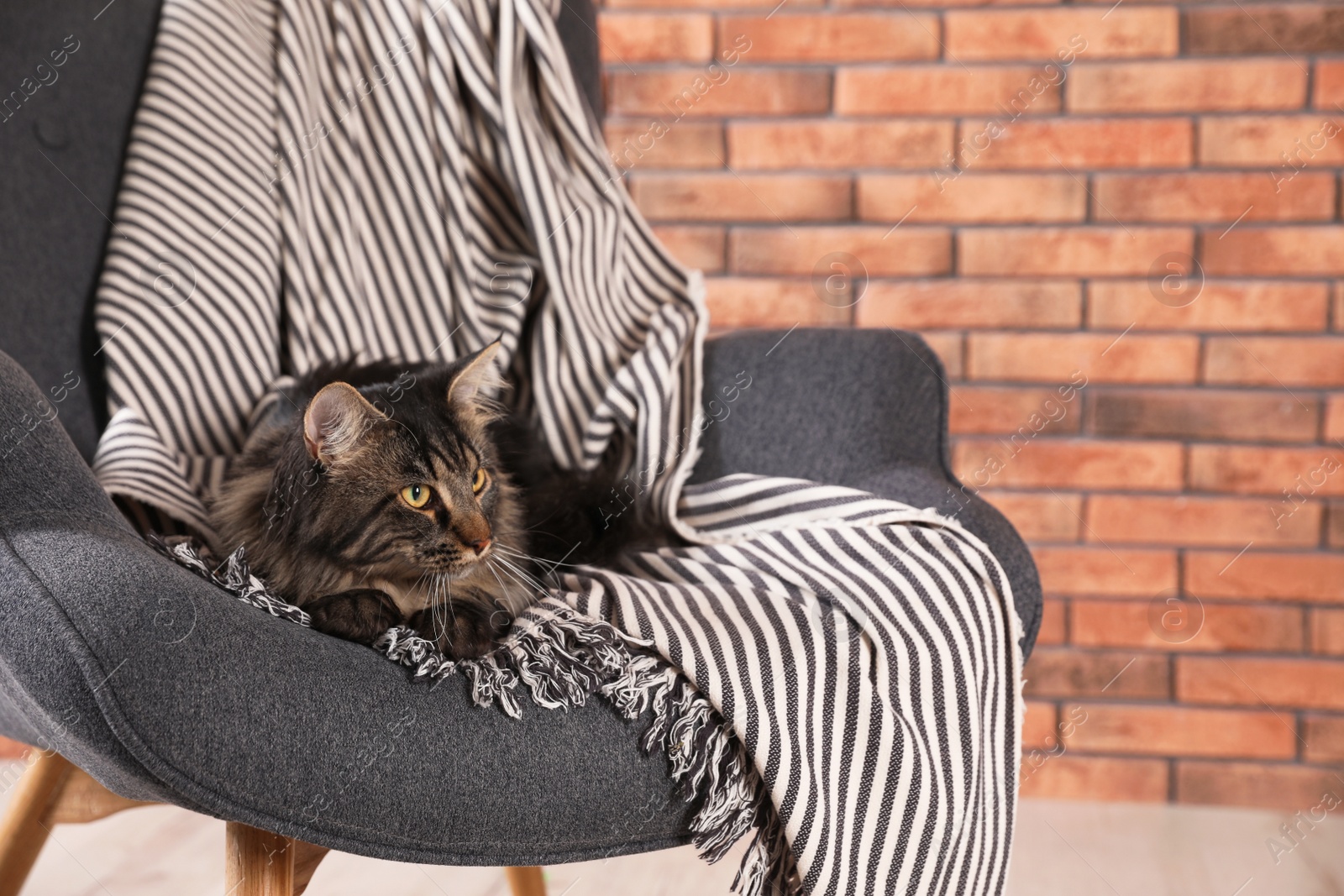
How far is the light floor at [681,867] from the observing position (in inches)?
57.8

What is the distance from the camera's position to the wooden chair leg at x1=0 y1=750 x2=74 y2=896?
3.20 ft

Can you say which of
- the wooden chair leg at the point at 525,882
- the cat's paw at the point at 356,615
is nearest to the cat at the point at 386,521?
the cat's paw at the point at 356,615

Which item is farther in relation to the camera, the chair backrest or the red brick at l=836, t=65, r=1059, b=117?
the red brick at l=836, t=65, r=1059, b=117

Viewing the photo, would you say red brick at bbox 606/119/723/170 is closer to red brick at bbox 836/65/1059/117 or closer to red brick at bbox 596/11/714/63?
red brick at bbox 596/11/714/63

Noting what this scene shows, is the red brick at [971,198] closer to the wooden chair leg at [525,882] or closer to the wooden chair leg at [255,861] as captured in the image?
the wooden chair leg at [525,882]

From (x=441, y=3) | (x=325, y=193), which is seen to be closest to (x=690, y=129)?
(x=441, y=3)

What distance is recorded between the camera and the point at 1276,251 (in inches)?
65.7

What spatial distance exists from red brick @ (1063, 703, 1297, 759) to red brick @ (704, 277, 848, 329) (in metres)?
0.80

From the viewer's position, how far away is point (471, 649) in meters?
0.77

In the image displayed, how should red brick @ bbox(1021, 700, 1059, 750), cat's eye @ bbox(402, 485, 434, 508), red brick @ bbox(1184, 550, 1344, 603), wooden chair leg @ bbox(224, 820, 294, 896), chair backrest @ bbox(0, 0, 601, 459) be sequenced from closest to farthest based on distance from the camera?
wooden chair leg @ bbox(224, 820, 294, 896), cat's eye @ bbox(402, 485, 434, 508), chair backrest @ bbox(0, 0, 601, 459), red brick @ bbox(1184, 550, 1344, 603), red brick @ bbox(1021, 700, 1059, 750)

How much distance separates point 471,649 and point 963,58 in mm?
1357

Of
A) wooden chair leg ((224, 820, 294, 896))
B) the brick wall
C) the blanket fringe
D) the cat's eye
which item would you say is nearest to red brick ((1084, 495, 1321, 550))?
the brick wall

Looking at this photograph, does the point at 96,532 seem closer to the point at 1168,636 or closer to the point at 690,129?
the point at 690,129

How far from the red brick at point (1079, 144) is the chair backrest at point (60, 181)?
123 cm
